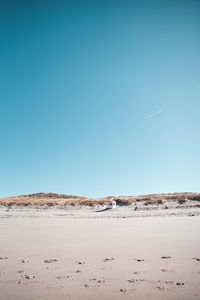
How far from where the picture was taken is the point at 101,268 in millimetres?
5266

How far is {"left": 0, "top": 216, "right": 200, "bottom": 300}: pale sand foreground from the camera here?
13.2 ft

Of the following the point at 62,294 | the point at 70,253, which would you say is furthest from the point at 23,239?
the point at 62,294

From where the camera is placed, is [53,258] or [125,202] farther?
[125,202]

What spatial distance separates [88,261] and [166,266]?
150 centimetres

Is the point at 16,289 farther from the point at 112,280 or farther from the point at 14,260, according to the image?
the point at 14,260

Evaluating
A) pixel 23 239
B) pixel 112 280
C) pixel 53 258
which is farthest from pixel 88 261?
pixel 23 239

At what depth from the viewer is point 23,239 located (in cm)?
875

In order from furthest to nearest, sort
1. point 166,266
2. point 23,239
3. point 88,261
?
point 23,239 < point 88,261 < point 166,266

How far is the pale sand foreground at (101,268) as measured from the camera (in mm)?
4016

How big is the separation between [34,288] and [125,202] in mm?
24911

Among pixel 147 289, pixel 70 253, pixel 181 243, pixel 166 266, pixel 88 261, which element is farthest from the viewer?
pixel 181 243

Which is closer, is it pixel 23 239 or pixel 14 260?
pixel 14 260

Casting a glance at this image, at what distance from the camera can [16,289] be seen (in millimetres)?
4156

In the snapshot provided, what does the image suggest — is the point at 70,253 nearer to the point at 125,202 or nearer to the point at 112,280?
the point at 112,280
